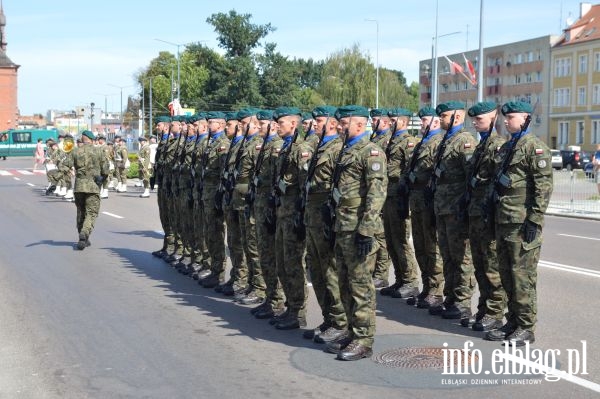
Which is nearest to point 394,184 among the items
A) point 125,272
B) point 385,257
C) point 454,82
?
point 385,257

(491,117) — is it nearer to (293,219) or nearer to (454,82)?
(293,219)

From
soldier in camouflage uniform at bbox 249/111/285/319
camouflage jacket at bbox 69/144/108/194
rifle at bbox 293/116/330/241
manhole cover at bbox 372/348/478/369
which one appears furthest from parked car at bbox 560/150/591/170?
manhole cover at bbox 372/348/478/369

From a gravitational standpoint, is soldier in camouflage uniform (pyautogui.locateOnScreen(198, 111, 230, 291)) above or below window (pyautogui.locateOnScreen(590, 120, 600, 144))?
below

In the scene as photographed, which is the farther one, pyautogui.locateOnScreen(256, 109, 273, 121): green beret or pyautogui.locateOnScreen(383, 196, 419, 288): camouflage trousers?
pyautogui.locateOnScreen(383, 196, 419, 288): camouflage trousers

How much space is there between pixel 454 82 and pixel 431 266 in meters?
91.3

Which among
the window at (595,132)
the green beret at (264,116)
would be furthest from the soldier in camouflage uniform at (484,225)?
the window at (595,132)

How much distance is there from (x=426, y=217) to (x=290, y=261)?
193 cm

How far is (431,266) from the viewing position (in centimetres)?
933

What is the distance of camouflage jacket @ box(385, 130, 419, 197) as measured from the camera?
10.0 meters

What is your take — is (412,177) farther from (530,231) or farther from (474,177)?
(530,231)

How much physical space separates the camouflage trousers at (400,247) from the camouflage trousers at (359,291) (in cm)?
297

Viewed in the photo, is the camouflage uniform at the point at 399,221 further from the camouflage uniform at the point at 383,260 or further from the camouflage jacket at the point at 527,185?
the camouflage jacket at the point at 527,185

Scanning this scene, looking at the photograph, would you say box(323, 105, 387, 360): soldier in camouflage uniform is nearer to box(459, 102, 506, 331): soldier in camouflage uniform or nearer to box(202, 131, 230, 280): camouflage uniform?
box(459, 102, 506, 331): soldier in camouflage uniform

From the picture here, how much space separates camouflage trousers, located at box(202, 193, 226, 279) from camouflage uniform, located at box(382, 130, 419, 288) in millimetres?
2037
